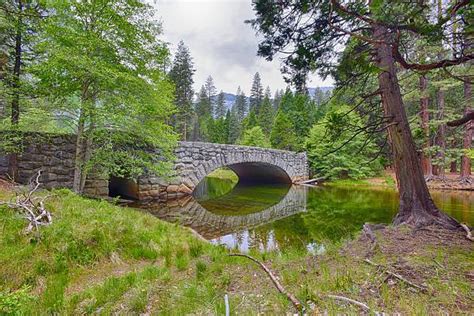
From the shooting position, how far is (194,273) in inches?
120

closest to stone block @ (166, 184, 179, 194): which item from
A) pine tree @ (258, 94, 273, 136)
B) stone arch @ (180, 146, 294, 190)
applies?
stone arch @ (180, 146, 294, 190)

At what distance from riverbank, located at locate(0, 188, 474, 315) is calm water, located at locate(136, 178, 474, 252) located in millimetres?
1748

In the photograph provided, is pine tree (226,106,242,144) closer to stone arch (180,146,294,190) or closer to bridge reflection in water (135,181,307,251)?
stone arch (180,146,294,190)

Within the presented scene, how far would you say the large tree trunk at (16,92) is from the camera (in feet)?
20.3

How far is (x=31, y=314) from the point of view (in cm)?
200

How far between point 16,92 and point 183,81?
1986 centimetres

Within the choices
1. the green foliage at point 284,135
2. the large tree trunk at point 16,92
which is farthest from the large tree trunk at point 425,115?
the large tree trunk at point 16,92

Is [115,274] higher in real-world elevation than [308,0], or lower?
lower

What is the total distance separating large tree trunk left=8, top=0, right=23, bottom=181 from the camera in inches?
244

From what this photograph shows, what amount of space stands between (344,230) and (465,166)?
12.1 metres

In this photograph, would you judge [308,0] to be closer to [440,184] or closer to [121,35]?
[121,35]

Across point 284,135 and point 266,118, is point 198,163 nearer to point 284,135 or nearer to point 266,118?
point 284,135

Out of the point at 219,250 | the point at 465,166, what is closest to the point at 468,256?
the point at 219,250

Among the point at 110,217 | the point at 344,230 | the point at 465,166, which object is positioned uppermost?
the point at 465,166
